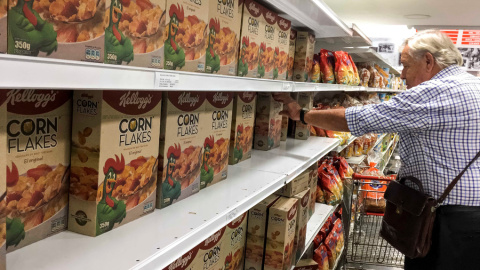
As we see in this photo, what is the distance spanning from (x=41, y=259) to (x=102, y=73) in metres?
0.45

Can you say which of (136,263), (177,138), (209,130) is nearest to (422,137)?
(209,130)

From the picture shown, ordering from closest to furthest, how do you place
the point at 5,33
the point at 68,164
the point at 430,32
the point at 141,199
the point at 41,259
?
the point at 5,33
the point at 41,259
the point at 68,164
the point at 141,199
the point at 430,32

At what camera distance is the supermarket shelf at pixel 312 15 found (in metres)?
2.02

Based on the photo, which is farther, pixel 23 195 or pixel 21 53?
pixel 23 195

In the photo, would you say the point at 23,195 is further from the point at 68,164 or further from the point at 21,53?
the point at 21,53

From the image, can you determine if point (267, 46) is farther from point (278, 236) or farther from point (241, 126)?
point (278, 236)

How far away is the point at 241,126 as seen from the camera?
1945 mm

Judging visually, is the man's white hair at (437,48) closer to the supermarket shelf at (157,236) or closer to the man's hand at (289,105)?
the man's hand at (289,105)

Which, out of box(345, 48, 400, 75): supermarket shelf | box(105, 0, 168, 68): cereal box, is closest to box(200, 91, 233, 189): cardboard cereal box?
box(105, 0, 168, 68): cereal box

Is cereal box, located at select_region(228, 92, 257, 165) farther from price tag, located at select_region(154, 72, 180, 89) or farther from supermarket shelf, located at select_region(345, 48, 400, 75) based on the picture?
supermarket shelf, located at select_region(345, 48, 400, 75)

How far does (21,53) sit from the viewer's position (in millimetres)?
713

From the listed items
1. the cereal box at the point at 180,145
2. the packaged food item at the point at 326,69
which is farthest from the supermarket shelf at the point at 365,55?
the cereal box at the point at 180,145

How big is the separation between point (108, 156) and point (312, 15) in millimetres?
1686

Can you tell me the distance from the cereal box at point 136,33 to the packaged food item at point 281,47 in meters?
1.05
